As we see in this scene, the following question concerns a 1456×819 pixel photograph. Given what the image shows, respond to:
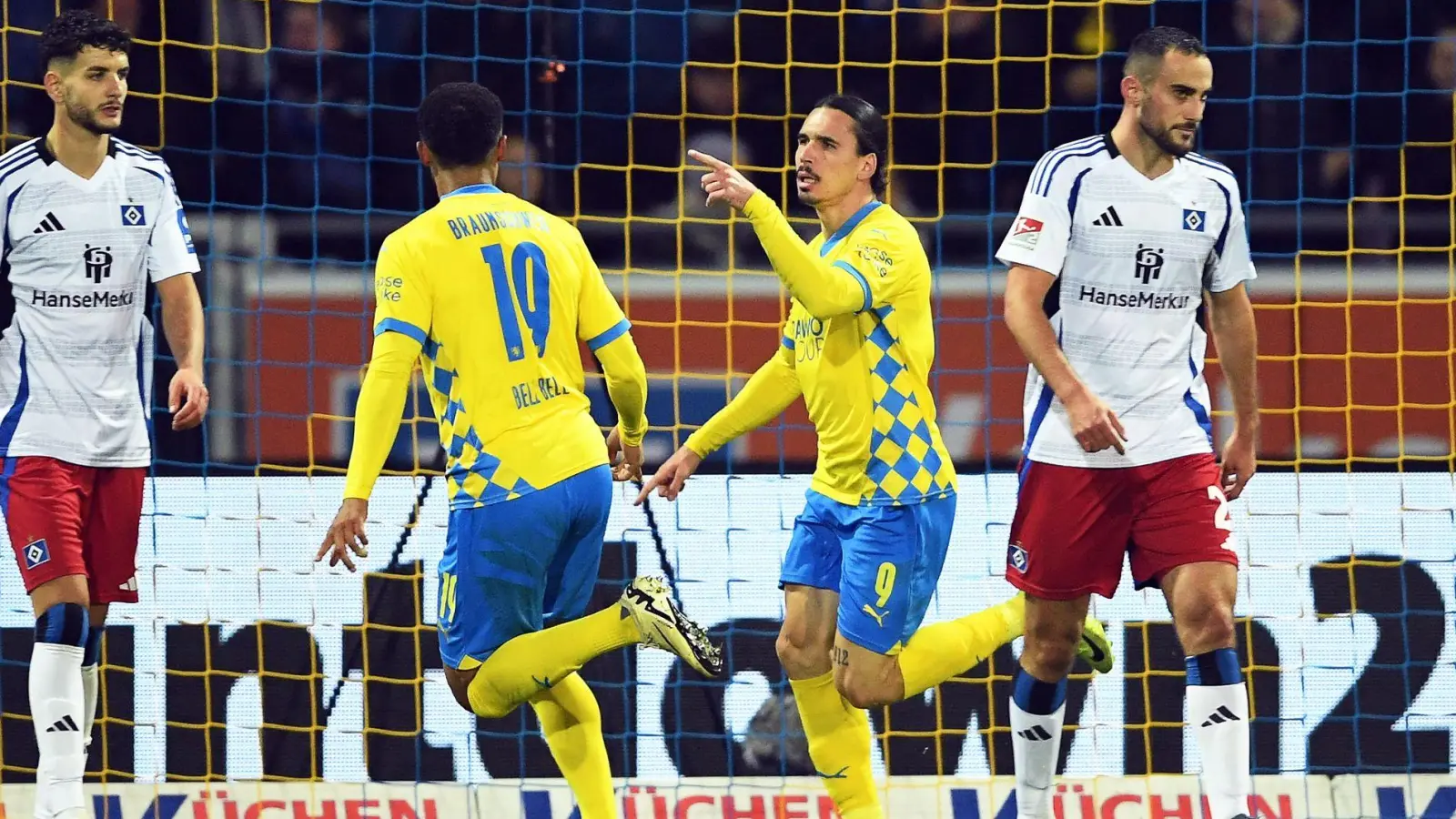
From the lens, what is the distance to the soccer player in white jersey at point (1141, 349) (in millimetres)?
4285

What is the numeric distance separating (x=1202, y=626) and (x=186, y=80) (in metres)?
5.97

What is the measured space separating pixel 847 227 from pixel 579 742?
4.61ft

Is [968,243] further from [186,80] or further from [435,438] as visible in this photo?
[186,80]

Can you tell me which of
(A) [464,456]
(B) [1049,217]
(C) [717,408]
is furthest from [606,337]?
(C) [717,408]

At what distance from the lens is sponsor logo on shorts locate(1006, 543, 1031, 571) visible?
4.55m

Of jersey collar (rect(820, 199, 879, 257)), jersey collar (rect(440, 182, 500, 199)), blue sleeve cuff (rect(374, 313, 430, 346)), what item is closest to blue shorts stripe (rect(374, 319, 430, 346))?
blue sleeve cuff (rect(374, 313, 430, 346))

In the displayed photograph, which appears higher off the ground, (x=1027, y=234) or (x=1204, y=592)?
(x=1027, y=234)

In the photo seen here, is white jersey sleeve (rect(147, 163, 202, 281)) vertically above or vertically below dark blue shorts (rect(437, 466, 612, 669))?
above

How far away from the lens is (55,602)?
4.65 meters

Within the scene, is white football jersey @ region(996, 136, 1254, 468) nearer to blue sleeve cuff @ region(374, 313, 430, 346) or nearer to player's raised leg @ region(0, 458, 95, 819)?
blue sleeve cuff @ region(374, 313, 430, 346)

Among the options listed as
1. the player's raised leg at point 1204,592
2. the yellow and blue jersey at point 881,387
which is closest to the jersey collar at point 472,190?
the yellow and blue jersey at point 881,387

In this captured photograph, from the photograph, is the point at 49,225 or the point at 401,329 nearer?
the point at 401,329

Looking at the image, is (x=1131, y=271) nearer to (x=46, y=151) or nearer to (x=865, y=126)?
(x=865, y=126)

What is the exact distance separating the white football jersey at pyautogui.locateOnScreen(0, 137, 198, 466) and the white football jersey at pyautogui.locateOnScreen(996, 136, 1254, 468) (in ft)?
7.22
